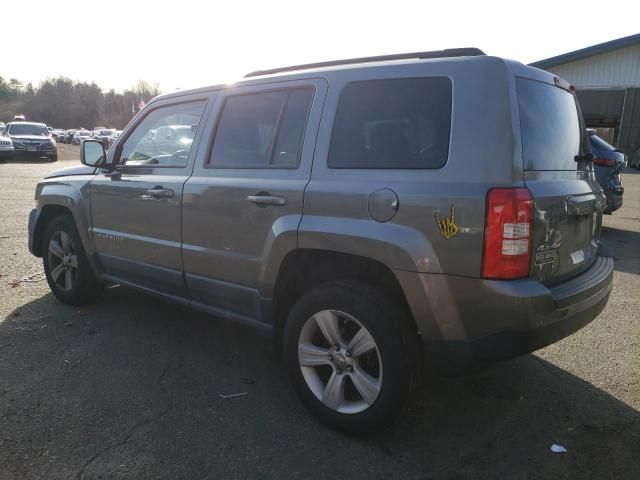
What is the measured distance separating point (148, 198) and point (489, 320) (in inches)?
103

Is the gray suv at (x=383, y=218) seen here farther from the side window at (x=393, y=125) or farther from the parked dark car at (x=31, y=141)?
the parked dark car at (x=31, y=141)

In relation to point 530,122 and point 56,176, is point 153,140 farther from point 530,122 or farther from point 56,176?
point 530,122

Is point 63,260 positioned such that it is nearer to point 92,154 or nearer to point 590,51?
point 92,154

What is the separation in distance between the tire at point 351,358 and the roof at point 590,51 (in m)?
22.6

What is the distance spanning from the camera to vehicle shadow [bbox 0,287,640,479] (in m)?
2.50

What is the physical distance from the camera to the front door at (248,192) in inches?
116

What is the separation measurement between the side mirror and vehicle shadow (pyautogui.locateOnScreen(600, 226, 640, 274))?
19.4ft

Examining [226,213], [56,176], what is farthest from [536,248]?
[56,176]

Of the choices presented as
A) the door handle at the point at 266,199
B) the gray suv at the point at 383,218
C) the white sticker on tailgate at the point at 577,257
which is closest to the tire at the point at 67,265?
the gray suv at the point at 383,218

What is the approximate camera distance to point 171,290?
12.5 ft

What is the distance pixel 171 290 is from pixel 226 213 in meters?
0.96

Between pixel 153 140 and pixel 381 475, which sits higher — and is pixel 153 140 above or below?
above

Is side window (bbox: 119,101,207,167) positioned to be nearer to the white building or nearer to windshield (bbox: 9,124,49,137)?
the white building

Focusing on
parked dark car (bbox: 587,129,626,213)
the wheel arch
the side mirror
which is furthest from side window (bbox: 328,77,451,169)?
parked dark car (bbox: 587,129,626,213)
